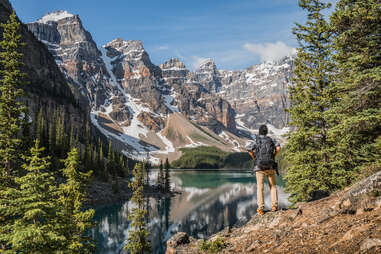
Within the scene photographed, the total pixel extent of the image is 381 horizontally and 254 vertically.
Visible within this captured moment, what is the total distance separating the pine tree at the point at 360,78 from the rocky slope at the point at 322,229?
172 inches

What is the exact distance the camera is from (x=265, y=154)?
10.5 metres

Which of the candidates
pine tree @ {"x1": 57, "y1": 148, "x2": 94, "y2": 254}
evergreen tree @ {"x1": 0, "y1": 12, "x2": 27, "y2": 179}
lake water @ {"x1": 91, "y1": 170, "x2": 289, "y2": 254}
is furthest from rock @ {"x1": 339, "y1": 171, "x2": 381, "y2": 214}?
lake water @ {"x1": 91, "y1": 170, "x2": 289, "y2": 254}

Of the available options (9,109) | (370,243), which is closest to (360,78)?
(370,243)

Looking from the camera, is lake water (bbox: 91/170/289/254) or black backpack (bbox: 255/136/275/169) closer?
black backpack (bbox: 255/136/275/169)

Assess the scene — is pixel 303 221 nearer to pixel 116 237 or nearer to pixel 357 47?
pixel 357 47

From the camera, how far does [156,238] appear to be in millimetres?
49844

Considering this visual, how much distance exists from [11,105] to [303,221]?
63.6ft

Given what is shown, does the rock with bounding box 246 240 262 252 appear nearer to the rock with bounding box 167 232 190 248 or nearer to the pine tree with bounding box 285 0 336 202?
the rock with bounding box 167 232 190 248

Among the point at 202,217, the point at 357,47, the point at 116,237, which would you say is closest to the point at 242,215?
the point at 202,217

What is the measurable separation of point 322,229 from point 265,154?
3454 mm

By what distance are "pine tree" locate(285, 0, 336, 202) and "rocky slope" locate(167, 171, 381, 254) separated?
7456 mm

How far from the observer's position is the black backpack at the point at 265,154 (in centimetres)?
1048

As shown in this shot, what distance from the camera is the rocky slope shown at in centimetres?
630

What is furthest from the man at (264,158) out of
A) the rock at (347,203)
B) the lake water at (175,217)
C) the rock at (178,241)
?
the lake water at (175,217)
